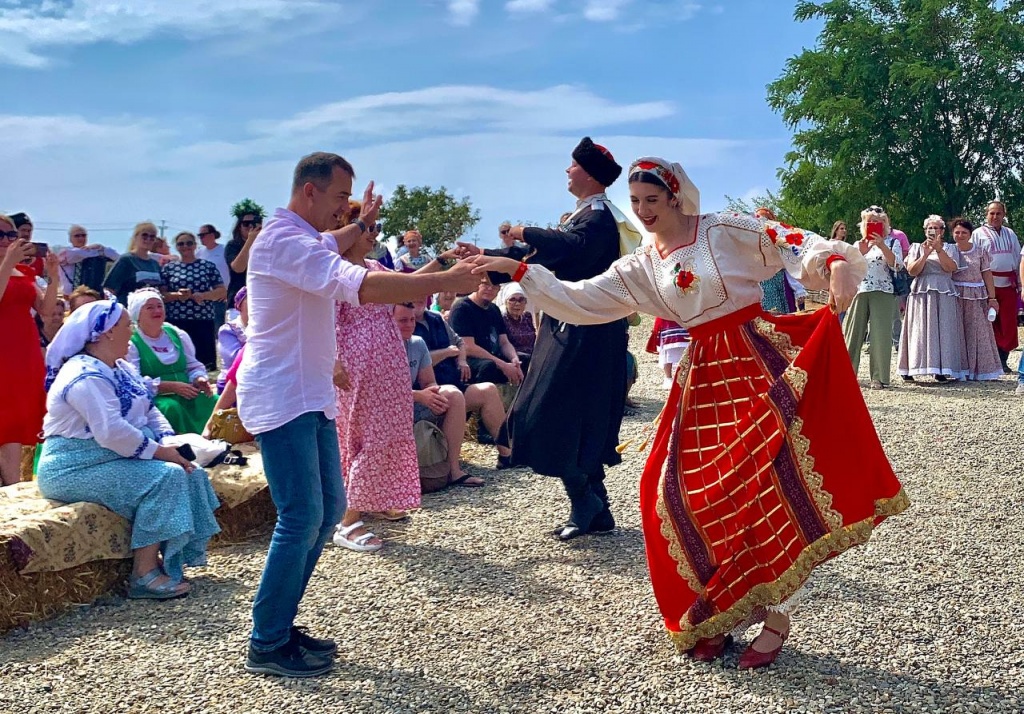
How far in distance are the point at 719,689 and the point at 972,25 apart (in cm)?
3091

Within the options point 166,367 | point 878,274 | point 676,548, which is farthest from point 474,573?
point 878,274

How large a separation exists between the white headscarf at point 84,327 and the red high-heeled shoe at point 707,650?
3037mm

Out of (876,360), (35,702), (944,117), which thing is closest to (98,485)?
(35,702)

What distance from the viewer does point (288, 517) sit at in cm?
372

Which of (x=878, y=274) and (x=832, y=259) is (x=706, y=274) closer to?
(x=832, y=259)

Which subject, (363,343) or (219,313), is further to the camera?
(219,313)

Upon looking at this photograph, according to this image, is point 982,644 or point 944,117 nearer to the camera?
point 982,644

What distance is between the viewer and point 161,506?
5008 mm

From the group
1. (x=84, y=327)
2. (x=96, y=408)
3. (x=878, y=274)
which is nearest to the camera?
(x=96, y=408)

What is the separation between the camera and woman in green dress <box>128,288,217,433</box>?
23.0 ft

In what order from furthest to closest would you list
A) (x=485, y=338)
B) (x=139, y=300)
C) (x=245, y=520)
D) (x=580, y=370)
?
(x=485, y=338)
(x=139, y=300)
(x=245, y=520)
(x=580, y=370)

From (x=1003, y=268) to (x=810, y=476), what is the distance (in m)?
9.81

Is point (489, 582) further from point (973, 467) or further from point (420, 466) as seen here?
point (973, 467)

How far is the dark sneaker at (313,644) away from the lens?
3979 mm
